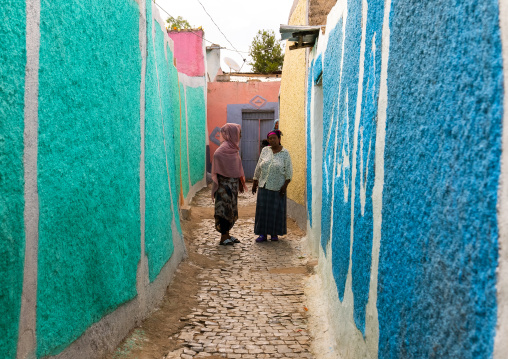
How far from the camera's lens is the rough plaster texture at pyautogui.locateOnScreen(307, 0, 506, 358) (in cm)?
123

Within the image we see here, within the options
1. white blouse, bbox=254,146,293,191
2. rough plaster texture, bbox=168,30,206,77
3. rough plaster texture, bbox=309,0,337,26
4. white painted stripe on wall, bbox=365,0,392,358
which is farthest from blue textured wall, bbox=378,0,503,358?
rough plaster texture, bbox=168,30,206,77

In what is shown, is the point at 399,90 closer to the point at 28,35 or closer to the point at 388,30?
the point at 388,30

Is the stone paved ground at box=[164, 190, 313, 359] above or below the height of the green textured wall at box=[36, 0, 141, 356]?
below

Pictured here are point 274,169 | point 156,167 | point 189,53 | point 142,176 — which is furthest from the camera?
point 189,53

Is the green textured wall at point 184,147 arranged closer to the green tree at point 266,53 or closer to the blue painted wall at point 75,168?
the blue painted wall at point 75,168

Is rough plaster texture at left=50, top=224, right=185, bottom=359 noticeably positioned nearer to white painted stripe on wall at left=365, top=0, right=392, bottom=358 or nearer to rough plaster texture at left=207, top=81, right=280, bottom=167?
white painted stripe on wall at left=365, top=0, right=392, bottom=358

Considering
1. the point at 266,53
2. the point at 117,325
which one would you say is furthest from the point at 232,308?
the point at 266,53

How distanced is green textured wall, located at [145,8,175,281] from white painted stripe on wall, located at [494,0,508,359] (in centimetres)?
331

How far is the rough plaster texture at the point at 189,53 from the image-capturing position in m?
14.3

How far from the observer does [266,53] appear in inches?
990

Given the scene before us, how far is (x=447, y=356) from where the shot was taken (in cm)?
143

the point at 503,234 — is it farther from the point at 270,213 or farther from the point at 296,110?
the point at 296,110

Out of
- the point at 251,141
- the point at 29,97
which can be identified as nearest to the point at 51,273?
the point at 29,97

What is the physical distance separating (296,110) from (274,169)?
6.96 ft
